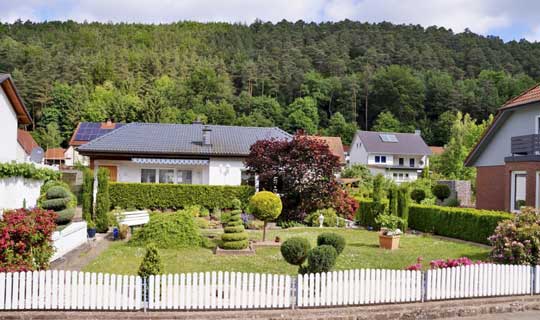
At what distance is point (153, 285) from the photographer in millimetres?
8859

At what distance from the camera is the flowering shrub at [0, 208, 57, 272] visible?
10.2 metres

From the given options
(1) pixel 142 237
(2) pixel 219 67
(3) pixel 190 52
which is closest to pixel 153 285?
(1) pixel 142 237

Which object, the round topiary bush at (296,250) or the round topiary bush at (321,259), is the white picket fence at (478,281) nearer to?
the round topiary bush at (321,259)

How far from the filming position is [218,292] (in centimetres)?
911

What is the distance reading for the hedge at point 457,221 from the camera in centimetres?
1882

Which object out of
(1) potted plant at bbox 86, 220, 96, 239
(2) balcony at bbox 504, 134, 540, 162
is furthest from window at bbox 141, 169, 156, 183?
(2) balcony at bbox 504, 134, 540, 162

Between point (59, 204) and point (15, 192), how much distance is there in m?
5.45

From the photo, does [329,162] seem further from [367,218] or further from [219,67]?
[219,67]

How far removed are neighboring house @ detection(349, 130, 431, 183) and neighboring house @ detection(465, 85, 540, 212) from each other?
42657 mm

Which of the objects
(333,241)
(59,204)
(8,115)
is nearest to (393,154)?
(8,115)

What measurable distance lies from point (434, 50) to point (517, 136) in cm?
9941

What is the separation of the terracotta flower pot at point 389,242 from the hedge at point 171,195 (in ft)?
40.9

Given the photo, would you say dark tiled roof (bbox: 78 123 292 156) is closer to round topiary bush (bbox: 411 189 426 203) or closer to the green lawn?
round topiary bush (bbox: 411 189 426 203)

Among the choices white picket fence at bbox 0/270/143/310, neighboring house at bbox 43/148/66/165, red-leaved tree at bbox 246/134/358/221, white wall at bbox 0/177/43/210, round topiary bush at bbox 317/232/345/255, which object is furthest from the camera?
neighboring house at bbox 43/148/66/165
